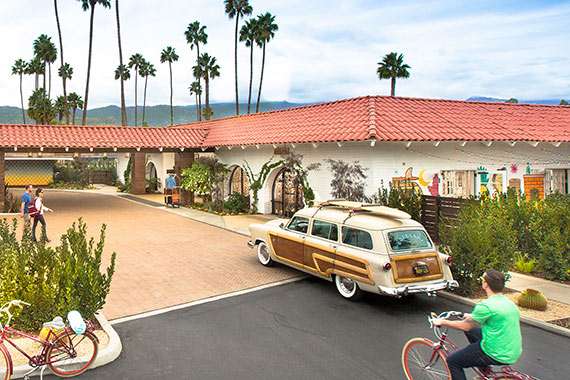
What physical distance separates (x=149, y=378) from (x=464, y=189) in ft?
44.8

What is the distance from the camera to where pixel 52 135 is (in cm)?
2086

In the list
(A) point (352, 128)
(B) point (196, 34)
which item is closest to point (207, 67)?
(B) point (196, 34)

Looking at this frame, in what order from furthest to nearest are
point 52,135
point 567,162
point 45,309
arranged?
point 52,135 < point 567,162 < point 45,309

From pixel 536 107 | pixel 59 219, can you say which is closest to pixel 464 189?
pixel 536 107

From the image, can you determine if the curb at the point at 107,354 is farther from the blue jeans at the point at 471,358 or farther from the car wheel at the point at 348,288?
the blue jeans at the point at 471,358

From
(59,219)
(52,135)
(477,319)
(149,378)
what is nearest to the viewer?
(477,319)

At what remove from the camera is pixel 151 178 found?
33.6 meters

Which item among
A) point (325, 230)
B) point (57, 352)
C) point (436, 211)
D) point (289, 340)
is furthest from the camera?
point (436, 211)

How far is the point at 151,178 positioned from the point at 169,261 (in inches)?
923

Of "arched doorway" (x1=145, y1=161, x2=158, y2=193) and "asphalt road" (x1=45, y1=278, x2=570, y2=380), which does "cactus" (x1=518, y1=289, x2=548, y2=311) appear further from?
"arched doorway" (x1=145, y1=161, x2=158, y2=193)

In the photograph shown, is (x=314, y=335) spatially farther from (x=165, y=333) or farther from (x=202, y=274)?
(x=202, y=274)

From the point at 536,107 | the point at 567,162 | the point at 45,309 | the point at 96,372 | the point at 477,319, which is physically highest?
the point at 536,107

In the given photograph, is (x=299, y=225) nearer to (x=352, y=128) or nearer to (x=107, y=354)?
(x=107, y=354)

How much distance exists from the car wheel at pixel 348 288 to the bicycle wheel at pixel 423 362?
9.71 feet
